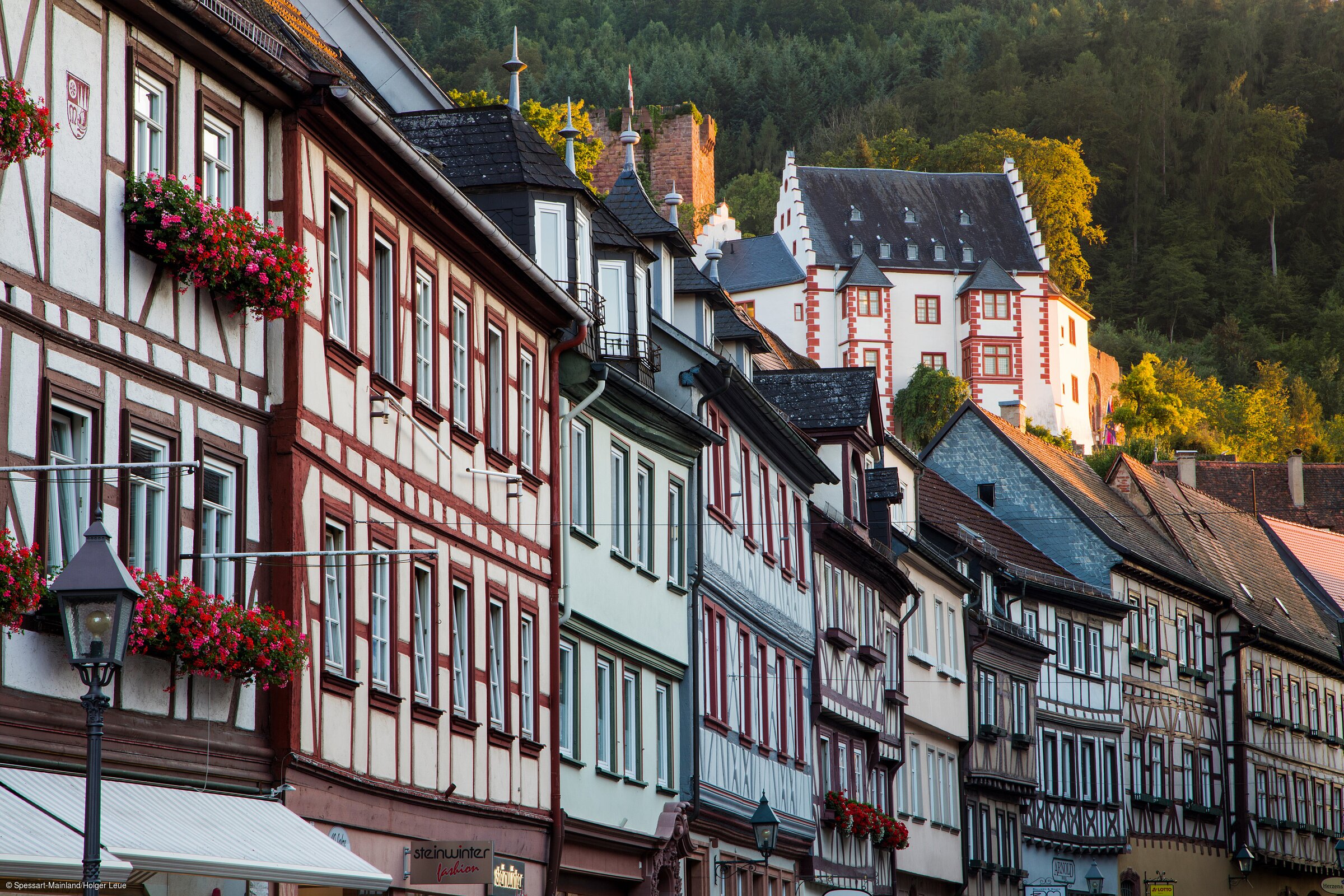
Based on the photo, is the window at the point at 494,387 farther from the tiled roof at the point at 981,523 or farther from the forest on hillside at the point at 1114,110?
the forest on hillside at the point at 1114,110

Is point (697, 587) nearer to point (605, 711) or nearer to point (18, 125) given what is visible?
point (605, 711)

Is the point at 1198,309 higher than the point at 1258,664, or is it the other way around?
the point at 1198,309

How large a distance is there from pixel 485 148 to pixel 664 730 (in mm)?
7004

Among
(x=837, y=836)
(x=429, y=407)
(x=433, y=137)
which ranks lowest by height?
(x=837, y=836)

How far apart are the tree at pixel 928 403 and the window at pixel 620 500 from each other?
62.4 meters

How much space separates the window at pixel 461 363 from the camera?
775 inches

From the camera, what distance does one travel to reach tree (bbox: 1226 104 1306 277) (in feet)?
428

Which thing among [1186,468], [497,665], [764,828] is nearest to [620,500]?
[764,828]

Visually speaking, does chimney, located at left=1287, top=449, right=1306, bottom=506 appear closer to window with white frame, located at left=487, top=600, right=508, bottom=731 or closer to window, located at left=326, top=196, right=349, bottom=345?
window with white frame, located at left=487, top=600, right=508, bottom=731

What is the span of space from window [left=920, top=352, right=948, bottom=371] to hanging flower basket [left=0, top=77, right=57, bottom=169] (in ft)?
279

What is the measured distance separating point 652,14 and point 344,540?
148m

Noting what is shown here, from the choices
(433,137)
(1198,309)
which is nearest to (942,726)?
(433,137)

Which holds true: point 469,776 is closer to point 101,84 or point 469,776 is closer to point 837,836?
point 101,84

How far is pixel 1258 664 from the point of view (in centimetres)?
5762
